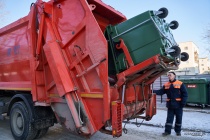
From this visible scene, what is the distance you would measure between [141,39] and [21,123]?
2.97 meters

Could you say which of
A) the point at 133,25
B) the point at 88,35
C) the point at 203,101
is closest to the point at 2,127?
the point at 88,35

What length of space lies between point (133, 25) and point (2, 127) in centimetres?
456

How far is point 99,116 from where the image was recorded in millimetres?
2961

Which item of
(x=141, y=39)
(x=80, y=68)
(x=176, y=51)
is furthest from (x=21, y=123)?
(x=176, y=51)

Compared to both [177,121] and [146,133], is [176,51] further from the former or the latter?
[146,133]

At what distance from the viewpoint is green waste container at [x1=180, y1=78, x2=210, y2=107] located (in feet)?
26.5

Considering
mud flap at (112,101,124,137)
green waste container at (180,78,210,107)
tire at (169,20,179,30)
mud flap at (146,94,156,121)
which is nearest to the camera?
mud flap at (112,101,124,137)

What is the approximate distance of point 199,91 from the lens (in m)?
8.21

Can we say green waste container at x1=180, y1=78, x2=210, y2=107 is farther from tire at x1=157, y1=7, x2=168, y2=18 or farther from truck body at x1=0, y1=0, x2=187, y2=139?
tire at x1=157, y1=7, x2=168, y2=18

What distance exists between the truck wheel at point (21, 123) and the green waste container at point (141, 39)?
6.64 ft

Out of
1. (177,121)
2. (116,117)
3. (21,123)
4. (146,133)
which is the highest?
(116,117)

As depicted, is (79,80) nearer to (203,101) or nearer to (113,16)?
(113,16)

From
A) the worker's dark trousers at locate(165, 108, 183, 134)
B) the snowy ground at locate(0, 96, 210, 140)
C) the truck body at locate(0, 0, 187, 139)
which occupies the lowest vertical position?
the snowy ground at locate(0, 96, 210, 140)

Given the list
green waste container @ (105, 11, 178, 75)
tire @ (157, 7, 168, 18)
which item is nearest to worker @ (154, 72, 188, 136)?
green waste container @ (105, 11, 178, 75)
